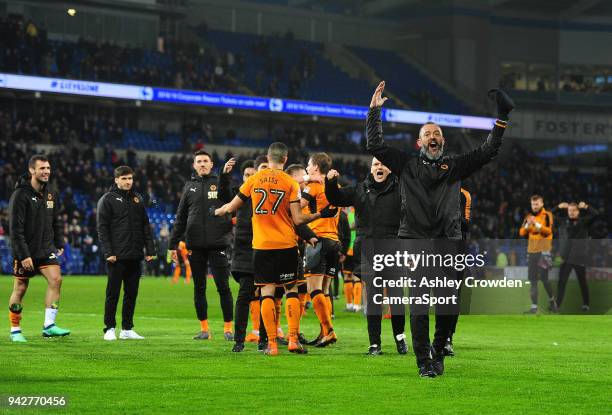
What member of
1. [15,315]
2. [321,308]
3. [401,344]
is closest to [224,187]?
[321,308]

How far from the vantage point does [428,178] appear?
10039 millimetres

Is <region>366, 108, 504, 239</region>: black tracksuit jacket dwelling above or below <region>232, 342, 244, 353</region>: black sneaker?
above

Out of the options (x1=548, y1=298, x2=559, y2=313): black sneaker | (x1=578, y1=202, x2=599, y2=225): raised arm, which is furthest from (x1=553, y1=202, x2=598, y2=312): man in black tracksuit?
(x1=548, y1=298, x2=559, y2=313): black sneaker

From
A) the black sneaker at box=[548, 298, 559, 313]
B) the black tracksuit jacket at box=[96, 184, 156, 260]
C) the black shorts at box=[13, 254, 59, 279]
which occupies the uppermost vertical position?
the black tracksuit jacket at box=[96, 184, 156, 260]

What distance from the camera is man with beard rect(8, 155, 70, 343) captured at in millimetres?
13578

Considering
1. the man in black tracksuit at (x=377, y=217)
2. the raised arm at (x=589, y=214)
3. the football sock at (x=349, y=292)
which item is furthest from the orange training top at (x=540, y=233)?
the man in black tracksuit at (x=377, y=217)

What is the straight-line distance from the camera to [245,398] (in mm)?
8594

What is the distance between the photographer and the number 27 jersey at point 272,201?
12.0 metres

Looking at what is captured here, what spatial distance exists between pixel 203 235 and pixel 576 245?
1018cm

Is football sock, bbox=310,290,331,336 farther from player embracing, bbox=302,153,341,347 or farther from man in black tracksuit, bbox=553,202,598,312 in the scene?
man in black tracksuit, bbox=553,202,598,312

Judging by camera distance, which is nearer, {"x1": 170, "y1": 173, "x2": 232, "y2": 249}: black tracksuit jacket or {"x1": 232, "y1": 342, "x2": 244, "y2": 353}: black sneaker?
{"x1": 232, "y1": 342, "x2": 244, "y2": 353}: black sneaker

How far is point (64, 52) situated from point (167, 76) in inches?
199

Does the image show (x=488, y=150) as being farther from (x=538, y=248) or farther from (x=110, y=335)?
(x=538, y=248)

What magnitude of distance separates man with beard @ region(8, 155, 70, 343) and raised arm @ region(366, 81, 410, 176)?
17.4 ft
